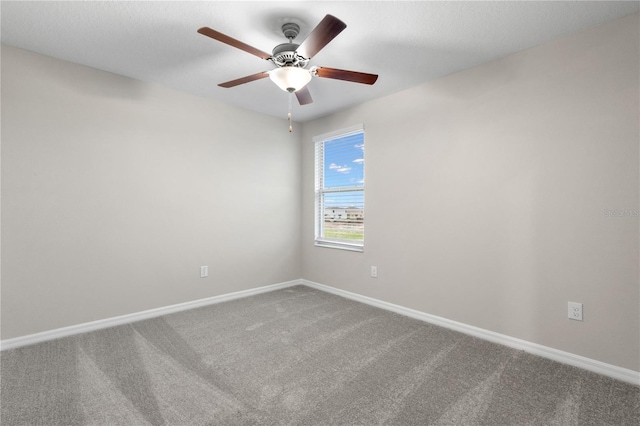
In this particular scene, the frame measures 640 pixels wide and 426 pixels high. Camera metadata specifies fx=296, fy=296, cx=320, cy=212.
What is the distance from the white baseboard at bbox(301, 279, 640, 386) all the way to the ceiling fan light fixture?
243cm

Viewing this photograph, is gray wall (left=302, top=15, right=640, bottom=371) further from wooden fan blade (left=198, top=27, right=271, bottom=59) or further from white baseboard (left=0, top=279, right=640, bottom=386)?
wooden fan blade (left=198, top=27, right=271, bottom=59)

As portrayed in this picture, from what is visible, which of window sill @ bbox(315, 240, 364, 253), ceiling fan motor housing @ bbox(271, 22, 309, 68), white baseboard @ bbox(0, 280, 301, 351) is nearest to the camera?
ceiling fan motor housing @ bbox(271, 22, 309, 68)

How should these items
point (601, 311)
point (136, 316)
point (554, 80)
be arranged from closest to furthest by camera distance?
point (601, 311)
point (554, 80)
point (136, 316)

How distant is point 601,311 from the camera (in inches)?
79.7

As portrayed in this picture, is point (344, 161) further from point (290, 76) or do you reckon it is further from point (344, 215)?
point (290, 76)

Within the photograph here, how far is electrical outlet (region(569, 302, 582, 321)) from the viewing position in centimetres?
210

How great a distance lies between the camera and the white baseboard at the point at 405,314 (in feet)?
6.57

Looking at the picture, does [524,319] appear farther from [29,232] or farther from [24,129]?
[24,129]

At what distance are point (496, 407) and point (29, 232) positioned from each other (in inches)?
140

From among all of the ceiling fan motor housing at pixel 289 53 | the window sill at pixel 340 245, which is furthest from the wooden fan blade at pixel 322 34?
the window sill at pixel 340 245

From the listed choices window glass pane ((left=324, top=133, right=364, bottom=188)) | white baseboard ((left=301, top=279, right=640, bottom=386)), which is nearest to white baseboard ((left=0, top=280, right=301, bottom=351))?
white baseboard ((left=301, top=279, right=640, bottom=386))

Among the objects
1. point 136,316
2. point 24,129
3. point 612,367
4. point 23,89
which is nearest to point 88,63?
point 23,89

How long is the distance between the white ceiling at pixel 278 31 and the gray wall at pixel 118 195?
36cm

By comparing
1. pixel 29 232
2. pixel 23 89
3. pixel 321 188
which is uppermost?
pixel 23 89
